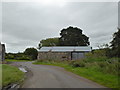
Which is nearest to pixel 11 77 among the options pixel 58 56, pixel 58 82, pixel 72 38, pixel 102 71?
pixel 58 82

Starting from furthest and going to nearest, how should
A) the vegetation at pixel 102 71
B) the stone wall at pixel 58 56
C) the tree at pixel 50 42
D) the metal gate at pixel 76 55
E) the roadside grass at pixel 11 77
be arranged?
the tree at pixel 50 42
the stone wall at pixel 58 56
the metal gate at pixel 76 55
the vegetation at pixel 102 71
the roadside grass at pixel 11 77

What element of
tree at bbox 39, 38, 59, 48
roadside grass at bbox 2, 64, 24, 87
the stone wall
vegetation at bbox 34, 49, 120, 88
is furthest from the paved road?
tree at bbox 39, 38, 59, 48

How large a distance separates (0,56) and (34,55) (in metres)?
16.7

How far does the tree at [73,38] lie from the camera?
160 feet

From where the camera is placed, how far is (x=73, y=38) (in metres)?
48.9

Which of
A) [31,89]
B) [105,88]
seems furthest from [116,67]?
[31,89]

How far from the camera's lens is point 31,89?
6.43 metres

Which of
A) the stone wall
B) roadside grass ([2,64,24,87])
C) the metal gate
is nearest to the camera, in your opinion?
roadside grass ([2,64,24,87])

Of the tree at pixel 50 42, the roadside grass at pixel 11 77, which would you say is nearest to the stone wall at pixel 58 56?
the roadside grass at pixel 11 77

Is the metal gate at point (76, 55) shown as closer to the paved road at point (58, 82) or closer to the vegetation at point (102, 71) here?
the vegetation at point (102, 71)

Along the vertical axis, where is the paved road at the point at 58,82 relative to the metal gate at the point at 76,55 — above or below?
below

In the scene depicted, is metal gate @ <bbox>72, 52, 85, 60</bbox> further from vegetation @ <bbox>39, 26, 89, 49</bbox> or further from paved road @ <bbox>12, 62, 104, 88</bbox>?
paved road @ <bbox>12, 62, 104, 88</bbox>

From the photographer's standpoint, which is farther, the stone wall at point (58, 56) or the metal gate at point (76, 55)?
the stone wall at point (58, 56)

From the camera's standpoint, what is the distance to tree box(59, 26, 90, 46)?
48.9 meters
